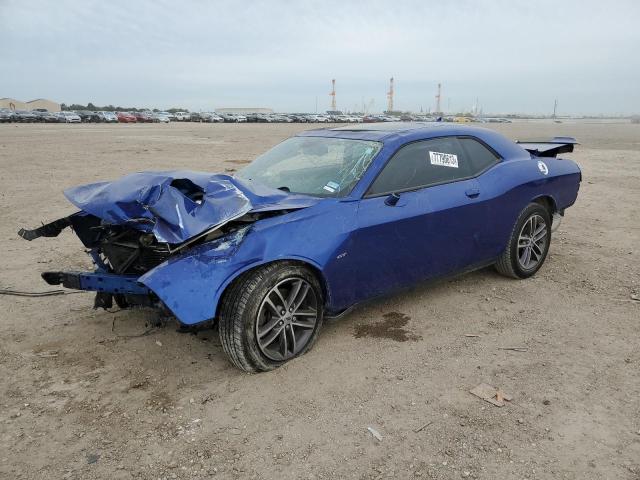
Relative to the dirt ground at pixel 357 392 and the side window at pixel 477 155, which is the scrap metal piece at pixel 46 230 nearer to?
the dirt ground at pixel 357 392

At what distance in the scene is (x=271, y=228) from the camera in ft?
11.0

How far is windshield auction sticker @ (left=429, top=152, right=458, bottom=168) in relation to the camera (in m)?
4.33

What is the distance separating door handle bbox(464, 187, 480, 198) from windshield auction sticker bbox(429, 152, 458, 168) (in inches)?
9.7

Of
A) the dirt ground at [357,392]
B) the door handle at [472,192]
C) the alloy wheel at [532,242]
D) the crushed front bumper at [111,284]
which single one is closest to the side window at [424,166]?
the door handle at [472,192]

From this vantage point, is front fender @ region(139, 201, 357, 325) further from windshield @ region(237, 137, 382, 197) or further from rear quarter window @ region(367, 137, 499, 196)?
rear quarter window @ region(367, 137, 499, 196)

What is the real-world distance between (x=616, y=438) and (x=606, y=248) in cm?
402

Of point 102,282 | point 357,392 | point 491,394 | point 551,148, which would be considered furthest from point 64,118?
point 491,394

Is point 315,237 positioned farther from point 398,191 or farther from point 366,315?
point 366,315

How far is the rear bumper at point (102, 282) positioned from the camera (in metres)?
3.40

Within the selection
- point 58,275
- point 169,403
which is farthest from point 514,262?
point 58,275

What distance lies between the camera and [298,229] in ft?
11.3

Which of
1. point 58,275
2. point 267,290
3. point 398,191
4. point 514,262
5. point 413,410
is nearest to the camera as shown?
point 413,410

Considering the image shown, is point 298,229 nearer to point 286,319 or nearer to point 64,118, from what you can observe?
point 286,319

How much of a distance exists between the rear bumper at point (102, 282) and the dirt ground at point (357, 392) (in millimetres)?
558
